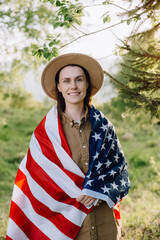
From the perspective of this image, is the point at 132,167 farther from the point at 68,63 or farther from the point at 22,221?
the point at 68,63

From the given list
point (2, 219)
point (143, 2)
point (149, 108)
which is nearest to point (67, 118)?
point (149, 108)

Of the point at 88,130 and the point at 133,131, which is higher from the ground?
the point at 88,130

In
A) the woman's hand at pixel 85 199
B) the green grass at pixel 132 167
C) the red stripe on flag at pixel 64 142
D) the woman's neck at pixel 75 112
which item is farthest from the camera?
the green grass at pixel 132 167

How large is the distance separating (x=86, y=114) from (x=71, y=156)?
433 millimetres

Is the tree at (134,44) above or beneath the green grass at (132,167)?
above

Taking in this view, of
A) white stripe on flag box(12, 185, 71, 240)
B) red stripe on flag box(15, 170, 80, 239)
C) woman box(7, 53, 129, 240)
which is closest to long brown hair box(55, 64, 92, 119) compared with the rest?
woman box(7, 53, 129, 240)

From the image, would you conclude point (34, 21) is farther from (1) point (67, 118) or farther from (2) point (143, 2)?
(1) point (67, 118)

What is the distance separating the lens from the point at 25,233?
238 centimetres

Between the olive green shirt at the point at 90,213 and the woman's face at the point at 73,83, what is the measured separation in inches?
7.7

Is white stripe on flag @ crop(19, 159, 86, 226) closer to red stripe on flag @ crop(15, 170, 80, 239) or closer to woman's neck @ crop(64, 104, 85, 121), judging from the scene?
red stripe on flag @ crop(15, 170, 80, 239)

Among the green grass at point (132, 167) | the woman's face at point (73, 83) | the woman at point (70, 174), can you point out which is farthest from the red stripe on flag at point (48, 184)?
the green grass at point (132, 167)

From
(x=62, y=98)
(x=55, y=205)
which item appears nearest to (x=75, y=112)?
(x=62, y=98)

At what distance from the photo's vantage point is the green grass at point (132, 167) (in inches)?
157

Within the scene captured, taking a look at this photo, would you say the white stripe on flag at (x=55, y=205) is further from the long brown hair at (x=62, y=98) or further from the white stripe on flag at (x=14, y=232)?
the long brown hair at (x=62, y=98)
